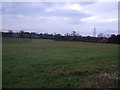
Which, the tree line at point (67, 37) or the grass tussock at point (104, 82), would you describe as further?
the tree line at point (67, 37)

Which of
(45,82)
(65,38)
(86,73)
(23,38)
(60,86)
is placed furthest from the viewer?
(65,38)

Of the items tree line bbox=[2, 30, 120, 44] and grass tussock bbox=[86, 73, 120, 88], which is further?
tree line bbox=[2, 30, 120, 44]

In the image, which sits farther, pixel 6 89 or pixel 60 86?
pixel 60 86

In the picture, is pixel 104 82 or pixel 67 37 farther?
pixel 67 37

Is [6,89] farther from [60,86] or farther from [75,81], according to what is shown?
[75,81]

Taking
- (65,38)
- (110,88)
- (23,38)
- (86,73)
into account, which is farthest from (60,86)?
(65,38)

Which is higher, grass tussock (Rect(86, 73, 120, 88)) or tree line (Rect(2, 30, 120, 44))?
tree line (Rect(2, 30, 120, 44))

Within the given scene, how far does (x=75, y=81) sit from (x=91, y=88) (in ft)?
3.38

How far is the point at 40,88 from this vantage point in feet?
16.5

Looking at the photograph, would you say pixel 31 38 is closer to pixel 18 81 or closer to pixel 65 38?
pixel 65 38

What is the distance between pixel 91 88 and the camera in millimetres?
4938

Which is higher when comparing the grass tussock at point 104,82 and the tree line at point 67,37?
the tree line at point 67,37

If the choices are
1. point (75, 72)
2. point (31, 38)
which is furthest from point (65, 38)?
point (75, 72)

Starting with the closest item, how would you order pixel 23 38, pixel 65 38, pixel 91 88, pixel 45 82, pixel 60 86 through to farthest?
1. pixel 91 88
2. pixel 60 86
3. pixel 45 82
4. pixel 23 38
5. pixel 65 38
